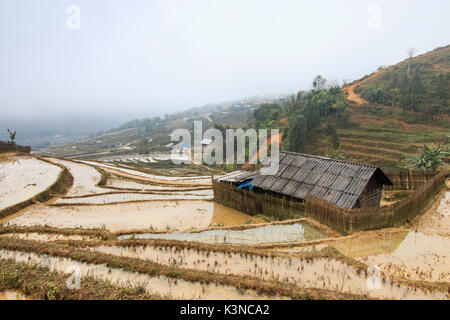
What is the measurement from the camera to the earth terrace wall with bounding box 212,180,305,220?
11626 millimetres

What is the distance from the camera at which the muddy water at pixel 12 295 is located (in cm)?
570

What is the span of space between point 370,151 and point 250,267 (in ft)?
101

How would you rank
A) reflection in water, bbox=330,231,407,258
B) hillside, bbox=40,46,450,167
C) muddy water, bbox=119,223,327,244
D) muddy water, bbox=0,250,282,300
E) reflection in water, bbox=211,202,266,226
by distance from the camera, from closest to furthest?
1. muddy water, bbox=0,250,282,300
2. reflection in water, bbox=330,231,407,258
3. muddy water, bbox=119,223,327,244
4. reflection in water, bbox=211,202,266,226
5. hillside, bbox=40,46,450,167

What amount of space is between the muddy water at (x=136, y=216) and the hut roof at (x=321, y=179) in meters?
2.46

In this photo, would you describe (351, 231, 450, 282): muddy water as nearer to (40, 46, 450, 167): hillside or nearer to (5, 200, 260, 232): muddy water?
(5, 200, 260, 232): muddy water

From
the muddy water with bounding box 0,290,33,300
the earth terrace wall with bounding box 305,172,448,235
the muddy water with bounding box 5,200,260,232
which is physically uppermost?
the earth terrace wall with bounding box 305,172,448,235

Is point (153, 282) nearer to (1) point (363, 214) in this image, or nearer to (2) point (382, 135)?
(1) point (363, 214)

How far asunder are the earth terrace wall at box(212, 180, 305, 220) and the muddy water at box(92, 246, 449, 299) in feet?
13.3

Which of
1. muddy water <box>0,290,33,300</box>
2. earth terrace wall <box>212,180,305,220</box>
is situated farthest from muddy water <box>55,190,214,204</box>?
muddy water <box>0,290,33,300</box>

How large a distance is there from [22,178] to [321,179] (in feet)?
68.7

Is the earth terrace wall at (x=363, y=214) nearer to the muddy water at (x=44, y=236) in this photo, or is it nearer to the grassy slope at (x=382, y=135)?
the muddy water at (x=44, y=236)

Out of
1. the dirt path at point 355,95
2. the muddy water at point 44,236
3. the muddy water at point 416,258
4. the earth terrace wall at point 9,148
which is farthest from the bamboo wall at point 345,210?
the dirt path at point 355,95

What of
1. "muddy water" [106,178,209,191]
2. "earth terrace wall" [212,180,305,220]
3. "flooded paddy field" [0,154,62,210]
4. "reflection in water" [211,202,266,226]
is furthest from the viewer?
→ "muddy water" [106,178,209,191]
